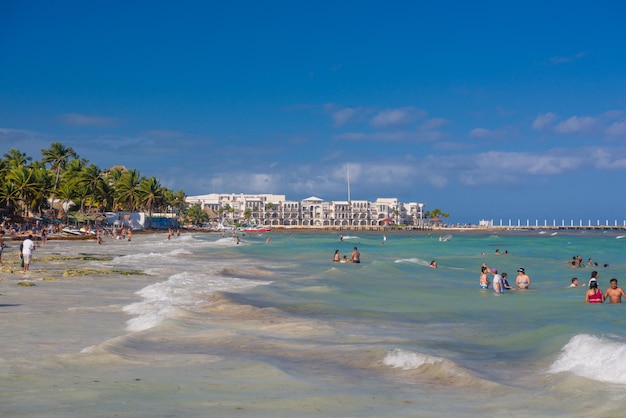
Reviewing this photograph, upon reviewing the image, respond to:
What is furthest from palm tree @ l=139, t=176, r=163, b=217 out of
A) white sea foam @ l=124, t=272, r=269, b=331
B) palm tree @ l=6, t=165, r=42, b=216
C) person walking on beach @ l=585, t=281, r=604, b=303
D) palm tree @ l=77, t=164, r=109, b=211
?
person walking on beach @ l=585, t=281, r=604, b=303

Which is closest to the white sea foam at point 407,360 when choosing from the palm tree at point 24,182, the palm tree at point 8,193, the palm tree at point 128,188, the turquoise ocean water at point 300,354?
the turquoise ocean water at point 300,354

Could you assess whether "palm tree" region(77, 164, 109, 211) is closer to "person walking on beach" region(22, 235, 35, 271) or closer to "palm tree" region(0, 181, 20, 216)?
"palm tree" region(0, 181, 20, 216)

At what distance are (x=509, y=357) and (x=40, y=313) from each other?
9778mm

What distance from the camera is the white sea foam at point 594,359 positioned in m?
9.18

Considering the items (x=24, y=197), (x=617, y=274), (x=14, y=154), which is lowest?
(x=617, y=274)

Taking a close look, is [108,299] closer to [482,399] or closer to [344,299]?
[344,299]

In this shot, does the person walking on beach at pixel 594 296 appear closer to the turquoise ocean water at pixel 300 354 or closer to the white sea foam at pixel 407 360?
the turquoise ocean water at pixel 300 354

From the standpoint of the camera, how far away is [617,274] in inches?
1357

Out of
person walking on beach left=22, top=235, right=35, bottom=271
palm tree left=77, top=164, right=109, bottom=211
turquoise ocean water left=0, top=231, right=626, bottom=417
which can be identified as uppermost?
palm tree left=77, top=164, right=109, bottom=211

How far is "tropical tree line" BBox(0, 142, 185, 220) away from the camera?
6912 cm

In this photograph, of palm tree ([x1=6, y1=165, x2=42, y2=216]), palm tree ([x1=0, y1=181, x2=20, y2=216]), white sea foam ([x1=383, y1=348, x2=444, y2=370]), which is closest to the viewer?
white sea foam ([x1=383, y1=348, x2=444, y2=370])

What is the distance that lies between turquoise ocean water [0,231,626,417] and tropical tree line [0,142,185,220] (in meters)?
54.1

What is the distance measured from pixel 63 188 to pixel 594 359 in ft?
276

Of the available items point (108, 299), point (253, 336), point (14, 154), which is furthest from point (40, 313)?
point (14, 154)
